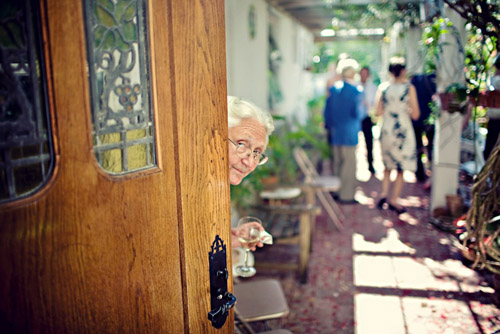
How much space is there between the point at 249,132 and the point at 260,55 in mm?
5491

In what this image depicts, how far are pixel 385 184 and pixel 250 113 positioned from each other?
5.03 m

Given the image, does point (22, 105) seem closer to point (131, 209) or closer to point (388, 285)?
point (131, 209)

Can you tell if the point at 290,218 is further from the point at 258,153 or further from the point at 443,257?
the point at 258,153

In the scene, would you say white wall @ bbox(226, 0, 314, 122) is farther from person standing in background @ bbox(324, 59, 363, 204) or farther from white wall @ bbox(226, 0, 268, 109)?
person standing in background @ bbox(324, 59, 363, 204)

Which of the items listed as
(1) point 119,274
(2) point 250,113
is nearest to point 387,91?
(2) point 250,113

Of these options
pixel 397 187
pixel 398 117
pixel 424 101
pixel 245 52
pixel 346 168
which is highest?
pixel 245 52

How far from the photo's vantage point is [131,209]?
3.99 ft

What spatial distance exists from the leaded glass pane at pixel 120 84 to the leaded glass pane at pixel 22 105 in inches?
4.9

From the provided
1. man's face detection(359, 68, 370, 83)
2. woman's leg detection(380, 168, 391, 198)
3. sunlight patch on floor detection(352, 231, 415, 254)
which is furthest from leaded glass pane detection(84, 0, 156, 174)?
man's face detection(359, 68, 370, 83)

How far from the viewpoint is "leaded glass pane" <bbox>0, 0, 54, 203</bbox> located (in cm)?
97

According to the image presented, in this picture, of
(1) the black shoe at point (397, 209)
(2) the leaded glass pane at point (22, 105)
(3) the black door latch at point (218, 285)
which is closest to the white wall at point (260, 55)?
(1) the black shoe at point (397, 209)

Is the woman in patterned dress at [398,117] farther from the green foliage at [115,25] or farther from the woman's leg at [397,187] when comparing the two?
the green foliage at [115,25]

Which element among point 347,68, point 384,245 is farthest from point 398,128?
point 384,245

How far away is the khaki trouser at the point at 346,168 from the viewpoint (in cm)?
705
